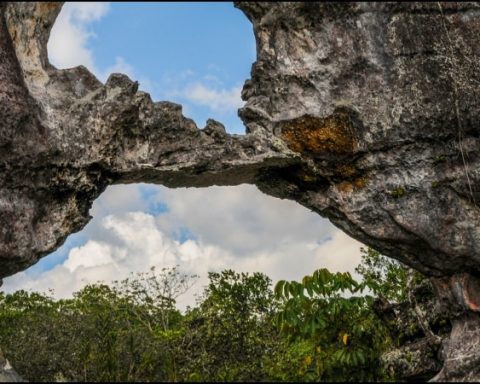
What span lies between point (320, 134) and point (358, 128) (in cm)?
61

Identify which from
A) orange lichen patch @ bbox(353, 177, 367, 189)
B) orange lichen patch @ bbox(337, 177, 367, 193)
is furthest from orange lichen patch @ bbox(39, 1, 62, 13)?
orange lichen patch @ bbox(353, 177, 367, 189)

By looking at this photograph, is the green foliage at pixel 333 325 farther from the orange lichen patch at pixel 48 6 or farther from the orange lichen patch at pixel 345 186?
the orange lichen patch at pixel 48 6

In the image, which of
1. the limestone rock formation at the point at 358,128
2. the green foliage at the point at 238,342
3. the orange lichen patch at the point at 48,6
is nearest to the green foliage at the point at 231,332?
the green foliage at the point at 238,342

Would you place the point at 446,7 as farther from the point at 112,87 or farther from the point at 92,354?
the point at 92,354

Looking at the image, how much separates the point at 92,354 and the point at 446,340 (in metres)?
5.90

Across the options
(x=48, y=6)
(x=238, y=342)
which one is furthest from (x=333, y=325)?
(x=48, y=6)

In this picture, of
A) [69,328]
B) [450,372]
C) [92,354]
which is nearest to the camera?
[450,372]

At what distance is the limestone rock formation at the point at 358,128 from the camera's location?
9680 mm

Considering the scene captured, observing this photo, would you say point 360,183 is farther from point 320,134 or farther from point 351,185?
point 320,134

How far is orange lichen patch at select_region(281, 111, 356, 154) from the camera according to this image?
9914 millimetres

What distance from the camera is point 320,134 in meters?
10.1

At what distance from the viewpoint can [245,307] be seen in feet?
39.3

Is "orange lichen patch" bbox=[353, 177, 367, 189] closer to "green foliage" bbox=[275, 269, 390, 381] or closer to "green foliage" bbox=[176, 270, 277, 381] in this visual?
"green foliage" bbox=[275, 269, 390, 381]

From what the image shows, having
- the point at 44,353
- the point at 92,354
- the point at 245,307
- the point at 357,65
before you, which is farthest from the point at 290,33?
the point at 44,353
